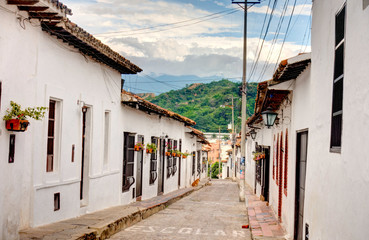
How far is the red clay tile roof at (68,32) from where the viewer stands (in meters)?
6.70

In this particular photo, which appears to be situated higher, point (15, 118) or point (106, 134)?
point (15, 118)

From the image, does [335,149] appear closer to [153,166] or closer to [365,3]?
[365,3]

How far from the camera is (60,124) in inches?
375

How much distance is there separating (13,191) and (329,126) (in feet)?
15.8

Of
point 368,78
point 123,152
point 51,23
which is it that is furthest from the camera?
point 123,152

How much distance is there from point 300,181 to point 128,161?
7169 mm

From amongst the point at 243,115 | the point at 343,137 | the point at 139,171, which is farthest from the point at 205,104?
the point at 343,137

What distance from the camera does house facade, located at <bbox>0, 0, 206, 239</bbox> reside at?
22.5 feet

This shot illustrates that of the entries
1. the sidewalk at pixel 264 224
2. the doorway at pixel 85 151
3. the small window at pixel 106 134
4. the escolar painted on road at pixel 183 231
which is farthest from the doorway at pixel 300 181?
the small window at pixel 106 134

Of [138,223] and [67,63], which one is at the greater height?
[67,63]

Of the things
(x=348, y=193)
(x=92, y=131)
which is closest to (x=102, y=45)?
(x=92, y=131)

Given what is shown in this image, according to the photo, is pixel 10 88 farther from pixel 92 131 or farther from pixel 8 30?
pixel 92 131

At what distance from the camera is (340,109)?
470cm

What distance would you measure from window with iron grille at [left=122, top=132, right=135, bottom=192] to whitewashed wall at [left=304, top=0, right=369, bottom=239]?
8.65 metres
